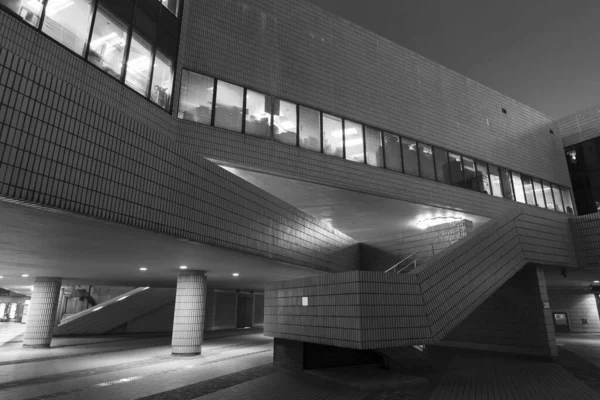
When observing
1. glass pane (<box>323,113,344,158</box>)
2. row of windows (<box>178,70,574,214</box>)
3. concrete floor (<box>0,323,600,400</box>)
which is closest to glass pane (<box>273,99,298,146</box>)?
row of windows (<box>178,70,574,214</box>)

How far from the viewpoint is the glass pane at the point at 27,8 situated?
7825 millimetres

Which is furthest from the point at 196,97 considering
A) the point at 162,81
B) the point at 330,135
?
the point at 330,135

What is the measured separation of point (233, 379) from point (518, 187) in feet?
62.4

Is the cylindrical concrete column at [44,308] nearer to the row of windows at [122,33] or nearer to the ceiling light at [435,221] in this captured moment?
the row of windows at [122,33]

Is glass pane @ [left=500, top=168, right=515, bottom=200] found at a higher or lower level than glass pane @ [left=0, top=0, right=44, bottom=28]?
higher

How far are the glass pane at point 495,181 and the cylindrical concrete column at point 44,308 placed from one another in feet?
74.3

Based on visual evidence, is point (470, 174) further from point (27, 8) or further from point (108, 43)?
point (27, 8)

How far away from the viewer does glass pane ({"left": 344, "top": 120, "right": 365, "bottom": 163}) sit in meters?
16.1

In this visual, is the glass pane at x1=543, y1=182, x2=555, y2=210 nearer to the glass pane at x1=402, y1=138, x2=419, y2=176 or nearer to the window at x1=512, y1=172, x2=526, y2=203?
the window at x1=512, y1=172, x2=526, y2=203

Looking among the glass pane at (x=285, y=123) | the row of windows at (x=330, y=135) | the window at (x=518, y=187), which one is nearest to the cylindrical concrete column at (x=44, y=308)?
the row of windows at (x=330, y=135)

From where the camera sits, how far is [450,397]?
8.48m

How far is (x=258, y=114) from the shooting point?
1445 cm

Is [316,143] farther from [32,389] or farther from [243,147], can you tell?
[32,389]

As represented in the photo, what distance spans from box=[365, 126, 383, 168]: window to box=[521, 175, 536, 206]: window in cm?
1075
